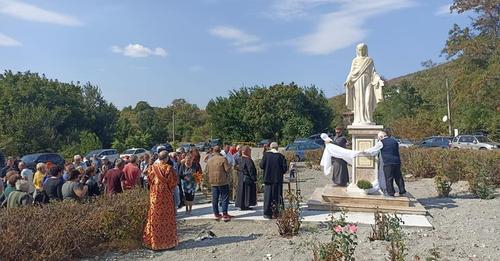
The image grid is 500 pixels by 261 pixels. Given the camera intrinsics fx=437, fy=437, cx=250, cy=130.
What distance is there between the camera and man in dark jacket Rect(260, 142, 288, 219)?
8.56m

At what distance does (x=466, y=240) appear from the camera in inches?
268

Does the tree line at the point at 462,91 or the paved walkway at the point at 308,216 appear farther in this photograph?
the tree line at the point at 462,91

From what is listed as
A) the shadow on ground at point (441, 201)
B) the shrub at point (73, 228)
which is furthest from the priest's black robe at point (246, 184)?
the shadow on ground at point (441, 201)

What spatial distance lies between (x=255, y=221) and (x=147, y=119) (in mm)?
47773

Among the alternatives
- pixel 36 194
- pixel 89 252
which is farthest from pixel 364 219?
pixel 36 194

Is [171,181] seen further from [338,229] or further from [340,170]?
[340,170]

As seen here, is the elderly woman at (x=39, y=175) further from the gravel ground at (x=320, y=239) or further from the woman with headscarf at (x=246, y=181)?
the woman with headscarf at (x=246, y=181)

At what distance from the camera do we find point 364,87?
10281mm

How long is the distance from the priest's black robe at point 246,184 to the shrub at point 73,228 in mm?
2448

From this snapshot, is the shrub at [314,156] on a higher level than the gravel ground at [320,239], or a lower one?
higher

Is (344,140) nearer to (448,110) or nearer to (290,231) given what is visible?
(290,231)

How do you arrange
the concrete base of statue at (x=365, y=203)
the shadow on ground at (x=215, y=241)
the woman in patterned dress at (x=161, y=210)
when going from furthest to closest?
the concrete base of statue at (x=365, y=203) → the shadow on ground at (x=215, y=241) → the woman in patterned dress at (x=161, y=210)

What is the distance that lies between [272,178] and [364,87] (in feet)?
11.3

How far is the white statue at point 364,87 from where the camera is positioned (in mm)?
10219
